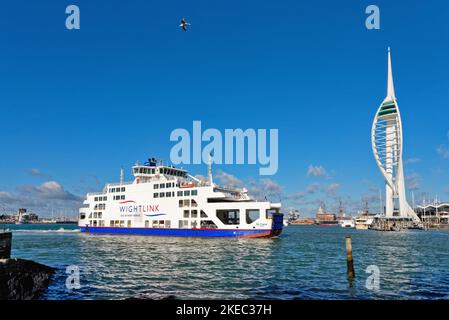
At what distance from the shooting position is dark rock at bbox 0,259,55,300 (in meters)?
17.7

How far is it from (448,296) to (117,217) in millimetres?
59417

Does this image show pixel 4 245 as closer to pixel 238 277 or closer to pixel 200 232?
pixel 238 277

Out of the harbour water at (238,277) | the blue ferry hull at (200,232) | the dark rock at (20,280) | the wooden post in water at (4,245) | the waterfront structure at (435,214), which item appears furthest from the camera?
the waterfront structure at (435,214)

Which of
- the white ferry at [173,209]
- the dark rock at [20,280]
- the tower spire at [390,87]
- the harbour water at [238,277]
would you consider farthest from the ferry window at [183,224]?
the tower spire at [390,87]

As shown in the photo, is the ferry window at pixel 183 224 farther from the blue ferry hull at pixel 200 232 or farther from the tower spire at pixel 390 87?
the tower spire at pixel 390 87

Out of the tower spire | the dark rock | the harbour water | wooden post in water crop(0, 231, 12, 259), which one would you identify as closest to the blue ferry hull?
the harbour water

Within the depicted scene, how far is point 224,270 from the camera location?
26.9 m

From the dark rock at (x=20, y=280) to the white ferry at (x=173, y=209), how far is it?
34.0 metres

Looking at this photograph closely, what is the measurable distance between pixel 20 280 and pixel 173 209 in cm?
4070

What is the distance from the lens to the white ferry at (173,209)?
53.2 m

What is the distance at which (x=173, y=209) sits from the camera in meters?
59.7

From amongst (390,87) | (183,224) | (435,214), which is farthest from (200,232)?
(435,214)
